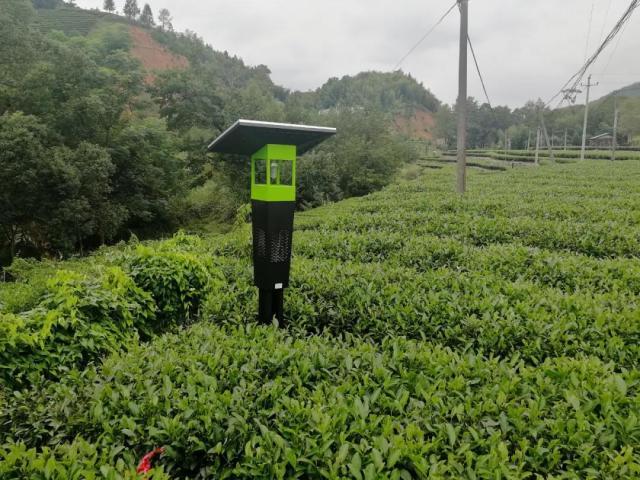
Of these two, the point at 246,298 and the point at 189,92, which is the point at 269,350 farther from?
the point at 189,92

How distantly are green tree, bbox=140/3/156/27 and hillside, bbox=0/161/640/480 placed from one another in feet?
231

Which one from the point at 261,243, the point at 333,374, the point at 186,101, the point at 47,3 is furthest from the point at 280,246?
the point at 47,3

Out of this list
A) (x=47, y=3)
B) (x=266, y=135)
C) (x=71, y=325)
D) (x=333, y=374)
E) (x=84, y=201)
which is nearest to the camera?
(x=333, y=374)

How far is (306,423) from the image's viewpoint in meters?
1.93

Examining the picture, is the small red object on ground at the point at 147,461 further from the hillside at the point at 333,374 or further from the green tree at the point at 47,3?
the green tree at the point at 47,3

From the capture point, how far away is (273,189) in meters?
2.85

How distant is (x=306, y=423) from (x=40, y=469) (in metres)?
1.02

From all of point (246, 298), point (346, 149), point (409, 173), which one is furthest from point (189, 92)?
point (246, 298)

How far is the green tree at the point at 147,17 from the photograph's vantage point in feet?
208

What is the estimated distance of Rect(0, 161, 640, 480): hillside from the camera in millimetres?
1765

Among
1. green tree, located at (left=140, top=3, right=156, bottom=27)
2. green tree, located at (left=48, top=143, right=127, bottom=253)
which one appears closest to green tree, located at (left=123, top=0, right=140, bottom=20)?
green tree, located at (left=140, top=3, right=156, bottom=27)

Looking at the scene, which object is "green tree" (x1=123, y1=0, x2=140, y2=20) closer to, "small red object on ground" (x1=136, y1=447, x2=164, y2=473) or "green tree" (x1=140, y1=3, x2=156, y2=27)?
"green tree" (x1=140, y1=3, x2=156, y2=27)

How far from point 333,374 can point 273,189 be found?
3.99 ft

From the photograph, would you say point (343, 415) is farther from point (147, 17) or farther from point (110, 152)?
point (147, 17)
